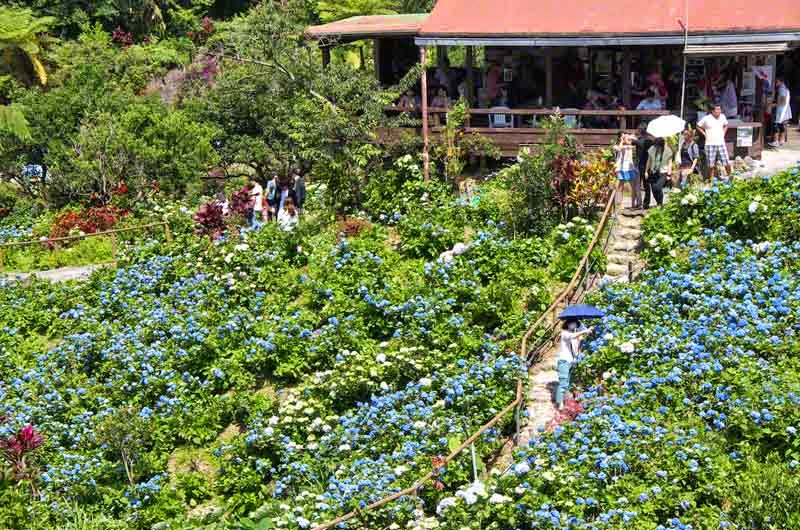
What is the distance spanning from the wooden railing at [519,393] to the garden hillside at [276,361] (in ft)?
0.47

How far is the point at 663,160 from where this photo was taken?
57.2 ft

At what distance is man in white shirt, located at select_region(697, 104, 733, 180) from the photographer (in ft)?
58.5

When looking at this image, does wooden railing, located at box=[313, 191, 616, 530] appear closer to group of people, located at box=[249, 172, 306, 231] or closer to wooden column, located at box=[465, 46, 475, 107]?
wooden column, located at box=[465, 46, 475, 107]

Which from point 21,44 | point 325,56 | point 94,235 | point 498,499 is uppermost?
point 21,44

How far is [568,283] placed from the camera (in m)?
15.7

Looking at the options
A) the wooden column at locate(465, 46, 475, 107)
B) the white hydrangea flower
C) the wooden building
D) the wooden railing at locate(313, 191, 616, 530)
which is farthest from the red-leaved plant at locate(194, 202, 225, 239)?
the white hydrangea flower

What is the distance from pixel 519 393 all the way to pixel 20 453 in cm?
621

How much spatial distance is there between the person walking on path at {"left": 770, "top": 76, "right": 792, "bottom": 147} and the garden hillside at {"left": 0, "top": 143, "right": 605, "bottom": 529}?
5744 millimetres

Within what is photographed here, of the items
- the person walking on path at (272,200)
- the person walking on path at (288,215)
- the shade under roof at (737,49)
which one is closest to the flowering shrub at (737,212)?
the shade under roof at (737,49)

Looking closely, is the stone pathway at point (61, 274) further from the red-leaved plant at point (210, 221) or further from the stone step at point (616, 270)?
the stone step at point (616, 270)

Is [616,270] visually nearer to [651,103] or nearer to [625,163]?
[625,163]

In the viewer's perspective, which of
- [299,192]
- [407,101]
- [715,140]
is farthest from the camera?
[407,101]

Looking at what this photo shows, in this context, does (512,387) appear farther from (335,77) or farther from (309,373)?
(335,77)

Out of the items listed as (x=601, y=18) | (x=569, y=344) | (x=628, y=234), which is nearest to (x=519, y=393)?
(x=569, y=344)
